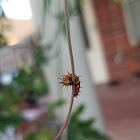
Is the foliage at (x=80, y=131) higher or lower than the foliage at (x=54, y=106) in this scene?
lower

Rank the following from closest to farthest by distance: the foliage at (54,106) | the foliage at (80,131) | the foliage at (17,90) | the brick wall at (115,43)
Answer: the foliage at (80,131) < the foliage at (17,90) < the foliage at (54,106) < the brick wall at (115,43)

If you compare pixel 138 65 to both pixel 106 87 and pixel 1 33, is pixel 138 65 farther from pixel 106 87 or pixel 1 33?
pixel 1 33

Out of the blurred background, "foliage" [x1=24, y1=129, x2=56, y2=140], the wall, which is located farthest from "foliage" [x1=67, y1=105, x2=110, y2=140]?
the wall

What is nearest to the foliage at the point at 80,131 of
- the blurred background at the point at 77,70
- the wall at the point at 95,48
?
the blurred background at the point at 77,70

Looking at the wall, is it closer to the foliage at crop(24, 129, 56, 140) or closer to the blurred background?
the blurred background

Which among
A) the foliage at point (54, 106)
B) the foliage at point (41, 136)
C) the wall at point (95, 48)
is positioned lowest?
the foliage at point (41, 136)

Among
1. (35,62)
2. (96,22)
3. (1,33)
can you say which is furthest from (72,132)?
(96,22)

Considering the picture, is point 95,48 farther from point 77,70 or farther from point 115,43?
point 77,70

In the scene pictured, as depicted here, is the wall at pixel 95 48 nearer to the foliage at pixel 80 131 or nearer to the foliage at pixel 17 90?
the foliage at pixel 17 90
